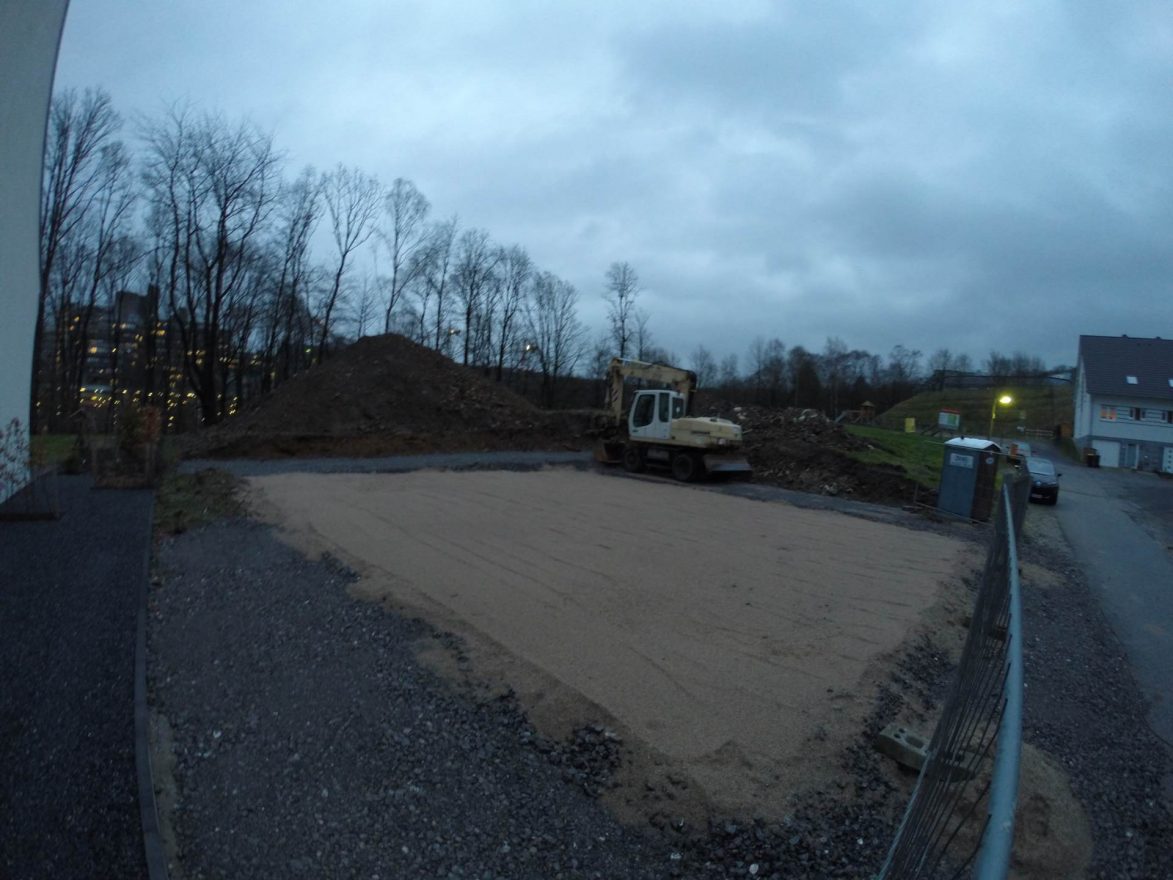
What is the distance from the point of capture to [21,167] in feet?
35.0

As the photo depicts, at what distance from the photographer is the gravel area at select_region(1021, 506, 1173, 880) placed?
3.98 m

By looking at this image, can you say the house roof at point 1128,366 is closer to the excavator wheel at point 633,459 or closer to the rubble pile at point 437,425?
the rubble pile at point 437,425

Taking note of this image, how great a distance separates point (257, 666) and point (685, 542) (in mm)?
7025

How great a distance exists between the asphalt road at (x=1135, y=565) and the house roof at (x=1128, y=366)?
1717 centimetres

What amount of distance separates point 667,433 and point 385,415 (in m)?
12.6

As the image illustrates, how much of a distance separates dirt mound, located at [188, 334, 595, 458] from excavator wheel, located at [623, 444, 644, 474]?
6.99 meters

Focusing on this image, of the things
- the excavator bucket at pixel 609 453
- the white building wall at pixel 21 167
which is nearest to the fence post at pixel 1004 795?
the white building wall at pixel 21 167

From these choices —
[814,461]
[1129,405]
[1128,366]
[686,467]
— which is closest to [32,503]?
[686,467]

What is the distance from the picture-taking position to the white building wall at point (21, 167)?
29.0 feet

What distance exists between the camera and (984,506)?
15758mm

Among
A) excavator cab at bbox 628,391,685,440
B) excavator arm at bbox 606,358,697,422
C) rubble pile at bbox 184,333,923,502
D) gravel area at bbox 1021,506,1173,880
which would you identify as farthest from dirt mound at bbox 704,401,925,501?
gravel area at bbox 1021,506,1173,880

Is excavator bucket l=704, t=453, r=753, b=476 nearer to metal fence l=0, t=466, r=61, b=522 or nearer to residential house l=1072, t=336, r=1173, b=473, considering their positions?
metal fence l=0, t=466, r=61, b=522

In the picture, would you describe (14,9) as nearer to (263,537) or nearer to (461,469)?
(263,537)

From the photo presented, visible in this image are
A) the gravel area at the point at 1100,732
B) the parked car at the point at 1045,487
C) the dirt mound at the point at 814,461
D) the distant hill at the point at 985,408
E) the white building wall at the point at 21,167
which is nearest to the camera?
the gravel area at the point at 1100,732
